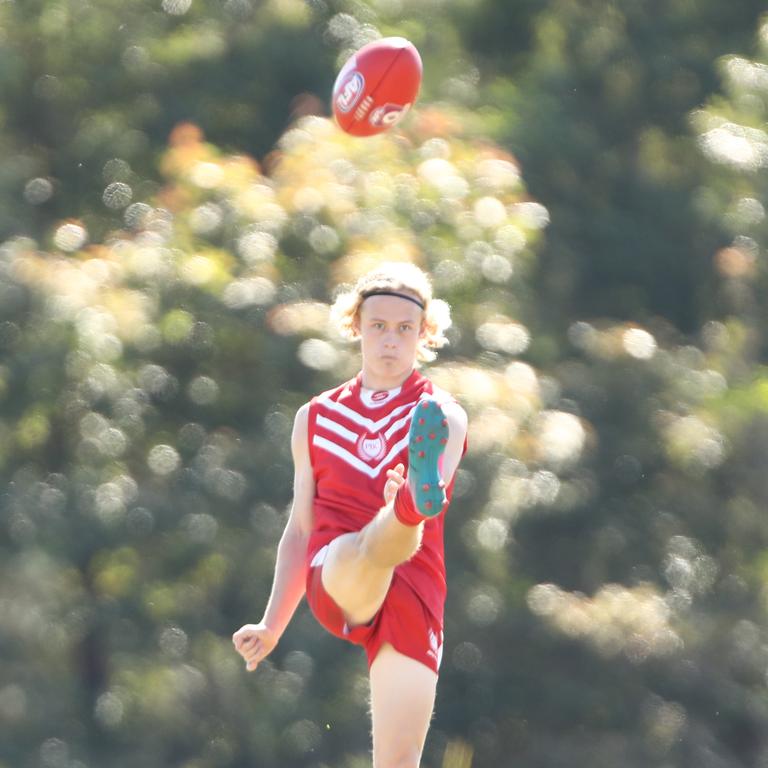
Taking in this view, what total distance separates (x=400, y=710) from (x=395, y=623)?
24 cm

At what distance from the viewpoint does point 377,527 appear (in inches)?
201

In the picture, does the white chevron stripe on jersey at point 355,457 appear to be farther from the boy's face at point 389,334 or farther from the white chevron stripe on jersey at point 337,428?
the boy's face at point 389,334

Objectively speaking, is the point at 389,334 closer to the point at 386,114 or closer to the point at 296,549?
the point at 296,549

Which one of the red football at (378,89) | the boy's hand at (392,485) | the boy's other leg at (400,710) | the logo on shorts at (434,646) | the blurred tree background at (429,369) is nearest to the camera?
the boy's hand at (392,485)

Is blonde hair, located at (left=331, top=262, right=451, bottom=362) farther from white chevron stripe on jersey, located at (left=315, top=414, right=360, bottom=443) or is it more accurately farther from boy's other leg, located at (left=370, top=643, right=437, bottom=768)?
boy's other leg, located at (left=370, top=643, right=437, bottom=768)

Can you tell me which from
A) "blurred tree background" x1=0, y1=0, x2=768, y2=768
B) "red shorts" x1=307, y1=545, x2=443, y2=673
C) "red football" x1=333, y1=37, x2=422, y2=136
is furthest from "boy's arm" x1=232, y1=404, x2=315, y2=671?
"blurred tree background" x1=0, y1=0, x2=768, y2=768

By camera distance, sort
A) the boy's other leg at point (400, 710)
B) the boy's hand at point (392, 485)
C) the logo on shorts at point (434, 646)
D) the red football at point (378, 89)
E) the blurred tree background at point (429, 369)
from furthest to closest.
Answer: the blurred tree background at point (429, 369), the red football at point (378, 89), the logo on shorts at point (434, 646), the boy's other leg at point (400, 710), the boy's hand at point (392, 485)

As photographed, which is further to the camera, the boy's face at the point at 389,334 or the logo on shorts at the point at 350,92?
the logo on shorts at the point at 350,92

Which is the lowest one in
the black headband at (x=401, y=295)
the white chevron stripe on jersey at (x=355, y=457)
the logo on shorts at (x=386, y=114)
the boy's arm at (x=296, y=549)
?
the logo on shorts at (x=386, y=114)

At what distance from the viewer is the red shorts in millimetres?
5320

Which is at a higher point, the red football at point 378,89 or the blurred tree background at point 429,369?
the red football at point 378,89

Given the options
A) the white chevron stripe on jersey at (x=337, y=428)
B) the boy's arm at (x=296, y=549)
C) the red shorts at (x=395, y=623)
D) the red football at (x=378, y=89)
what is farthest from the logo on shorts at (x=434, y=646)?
the red football at (x=378, y=89)

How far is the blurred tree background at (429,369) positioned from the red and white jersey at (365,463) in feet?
14.5

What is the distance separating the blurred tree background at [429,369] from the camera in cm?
1055
